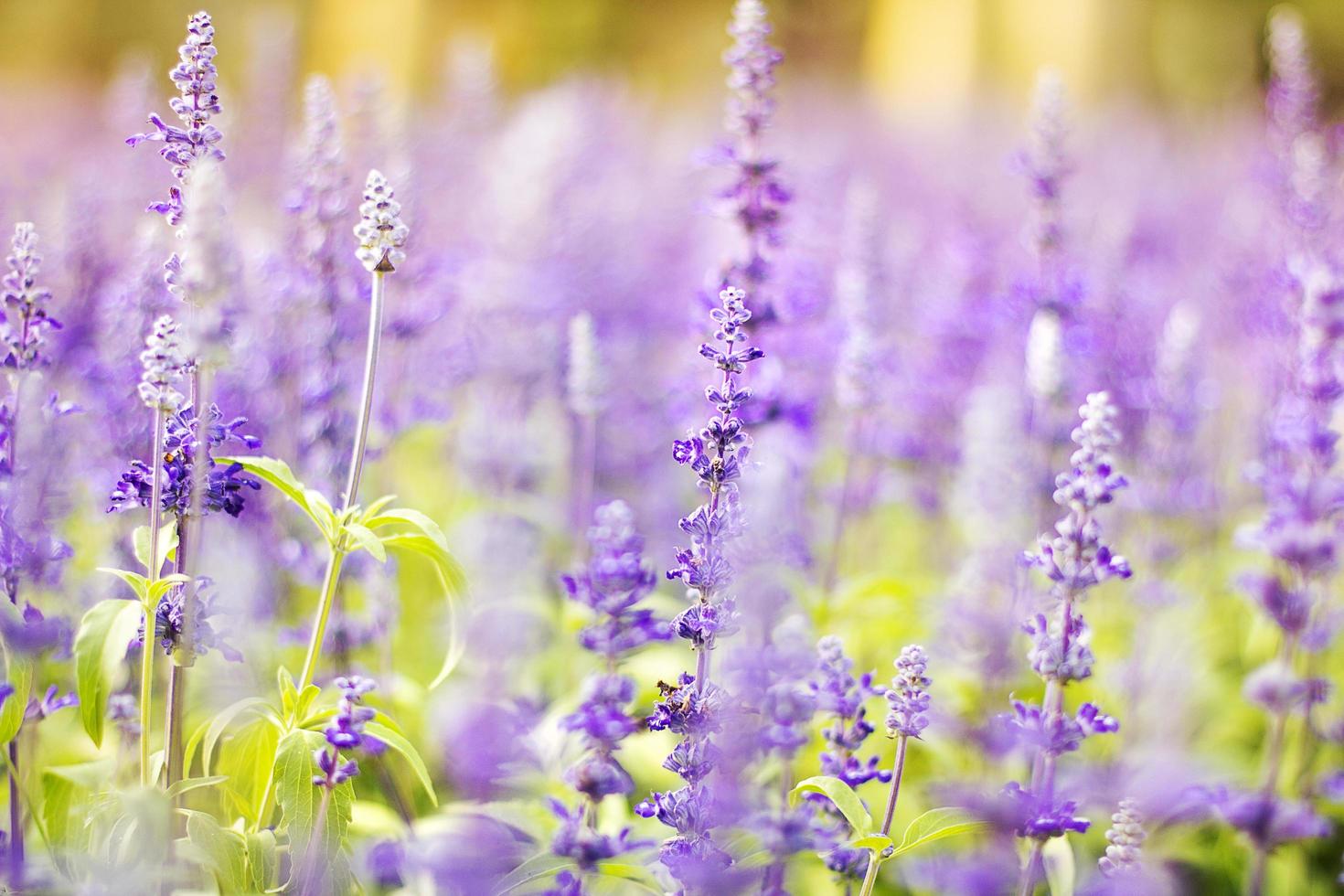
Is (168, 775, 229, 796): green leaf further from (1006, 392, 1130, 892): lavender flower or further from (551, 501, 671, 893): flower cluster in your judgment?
(1006, 392, 1130, 892): lavender flower

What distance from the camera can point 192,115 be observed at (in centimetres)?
271

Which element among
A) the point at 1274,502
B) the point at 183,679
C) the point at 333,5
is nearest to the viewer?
the point at 183,679

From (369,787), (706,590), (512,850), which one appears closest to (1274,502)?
(706,590)

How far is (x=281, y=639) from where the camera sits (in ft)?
13.9

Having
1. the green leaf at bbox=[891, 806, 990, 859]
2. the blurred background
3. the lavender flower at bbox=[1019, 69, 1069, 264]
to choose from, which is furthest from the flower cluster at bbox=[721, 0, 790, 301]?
the blurred background

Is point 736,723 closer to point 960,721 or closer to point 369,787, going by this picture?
point 960,721

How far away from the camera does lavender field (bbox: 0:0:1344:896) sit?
2.65m

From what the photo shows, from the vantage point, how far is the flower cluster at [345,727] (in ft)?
8.58

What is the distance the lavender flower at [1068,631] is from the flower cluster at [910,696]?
305 mm

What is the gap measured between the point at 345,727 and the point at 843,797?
3.78 feet

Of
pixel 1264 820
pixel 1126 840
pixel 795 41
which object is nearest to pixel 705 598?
pixel 1126 840

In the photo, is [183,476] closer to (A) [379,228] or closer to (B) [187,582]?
(B) [187,582]

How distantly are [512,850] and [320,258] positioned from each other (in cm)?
247

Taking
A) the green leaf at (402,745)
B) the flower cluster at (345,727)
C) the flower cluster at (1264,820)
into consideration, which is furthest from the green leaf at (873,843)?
the flower cluster at (1264,820)
